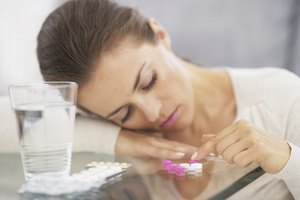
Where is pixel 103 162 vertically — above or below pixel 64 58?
below

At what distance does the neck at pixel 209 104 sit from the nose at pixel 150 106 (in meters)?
0.21

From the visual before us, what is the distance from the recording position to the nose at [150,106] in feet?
3.93

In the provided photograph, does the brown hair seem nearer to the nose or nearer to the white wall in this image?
the nose

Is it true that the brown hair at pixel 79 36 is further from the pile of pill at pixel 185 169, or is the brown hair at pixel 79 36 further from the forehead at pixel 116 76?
the pile of pill at pixel 185 169

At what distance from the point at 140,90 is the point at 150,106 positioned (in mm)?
43

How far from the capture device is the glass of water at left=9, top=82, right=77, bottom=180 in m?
0.84

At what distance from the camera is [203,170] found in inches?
36.0

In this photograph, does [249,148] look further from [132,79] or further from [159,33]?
[159,33]

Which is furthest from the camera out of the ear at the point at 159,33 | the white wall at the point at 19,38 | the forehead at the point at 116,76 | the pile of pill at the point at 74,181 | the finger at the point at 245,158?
the white wall at the point at 19,38

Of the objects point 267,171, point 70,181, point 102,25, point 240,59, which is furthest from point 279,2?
point 70,181

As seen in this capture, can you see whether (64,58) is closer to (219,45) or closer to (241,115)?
(241,115)

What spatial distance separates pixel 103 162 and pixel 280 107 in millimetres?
473

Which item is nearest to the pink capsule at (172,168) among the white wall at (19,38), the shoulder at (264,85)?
the shoulder at (264,85)

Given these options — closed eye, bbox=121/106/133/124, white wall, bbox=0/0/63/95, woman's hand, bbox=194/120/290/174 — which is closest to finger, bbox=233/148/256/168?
woman's hand, bbox=194/120/290/174
